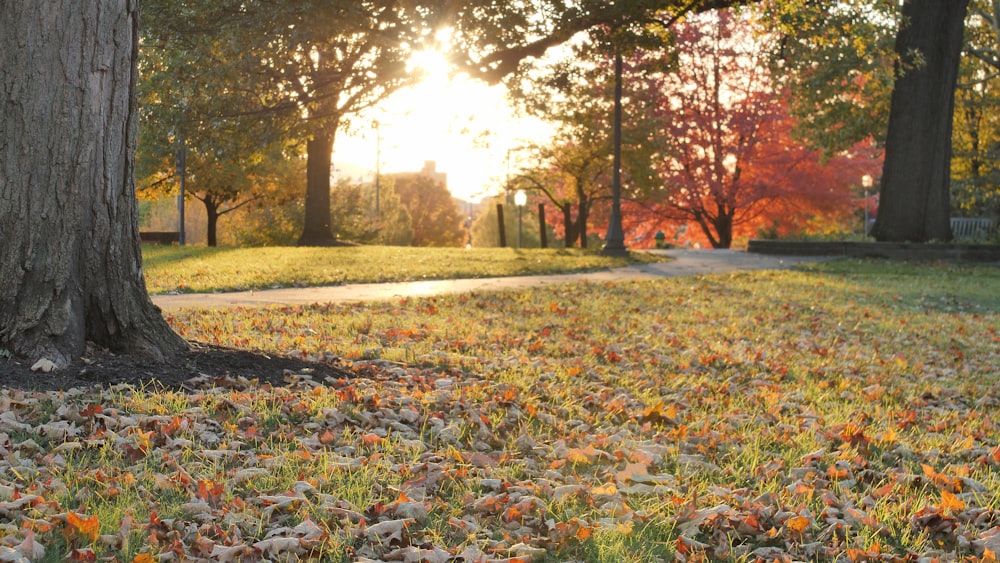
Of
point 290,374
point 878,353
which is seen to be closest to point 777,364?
point 878,353

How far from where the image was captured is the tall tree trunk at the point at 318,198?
25.6 meters

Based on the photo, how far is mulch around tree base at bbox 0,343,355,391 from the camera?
187 inches

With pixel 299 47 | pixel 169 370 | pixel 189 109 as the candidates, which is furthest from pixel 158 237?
pixel 169 370

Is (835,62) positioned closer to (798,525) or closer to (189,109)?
(189,109)

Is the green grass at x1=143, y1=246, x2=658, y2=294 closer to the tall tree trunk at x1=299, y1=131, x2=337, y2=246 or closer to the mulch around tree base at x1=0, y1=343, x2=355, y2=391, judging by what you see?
the tall tree trunk at x1=299, y1=131, x2=337, y2=246

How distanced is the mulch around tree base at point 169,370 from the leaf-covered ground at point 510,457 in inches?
5.6

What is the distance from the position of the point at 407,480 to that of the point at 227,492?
31.3 inches

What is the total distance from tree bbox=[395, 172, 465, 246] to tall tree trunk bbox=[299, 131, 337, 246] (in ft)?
139

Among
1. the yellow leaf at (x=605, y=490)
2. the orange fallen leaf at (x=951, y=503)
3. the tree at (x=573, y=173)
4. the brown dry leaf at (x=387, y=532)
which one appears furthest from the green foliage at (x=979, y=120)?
the brown dry leaf at (x=387, y=532)

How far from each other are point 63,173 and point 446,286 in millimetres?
8765

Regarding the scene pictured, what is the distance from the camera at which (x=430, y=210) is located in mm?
75750

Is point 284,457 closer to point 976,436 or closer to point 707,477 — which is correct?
point 707,477

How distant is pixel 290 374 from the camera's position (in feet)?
18.5

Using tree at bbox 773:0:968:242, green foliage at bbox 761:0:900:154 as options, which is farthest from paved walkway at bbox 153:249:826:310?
green foliage at bbox 761:0:900:154
